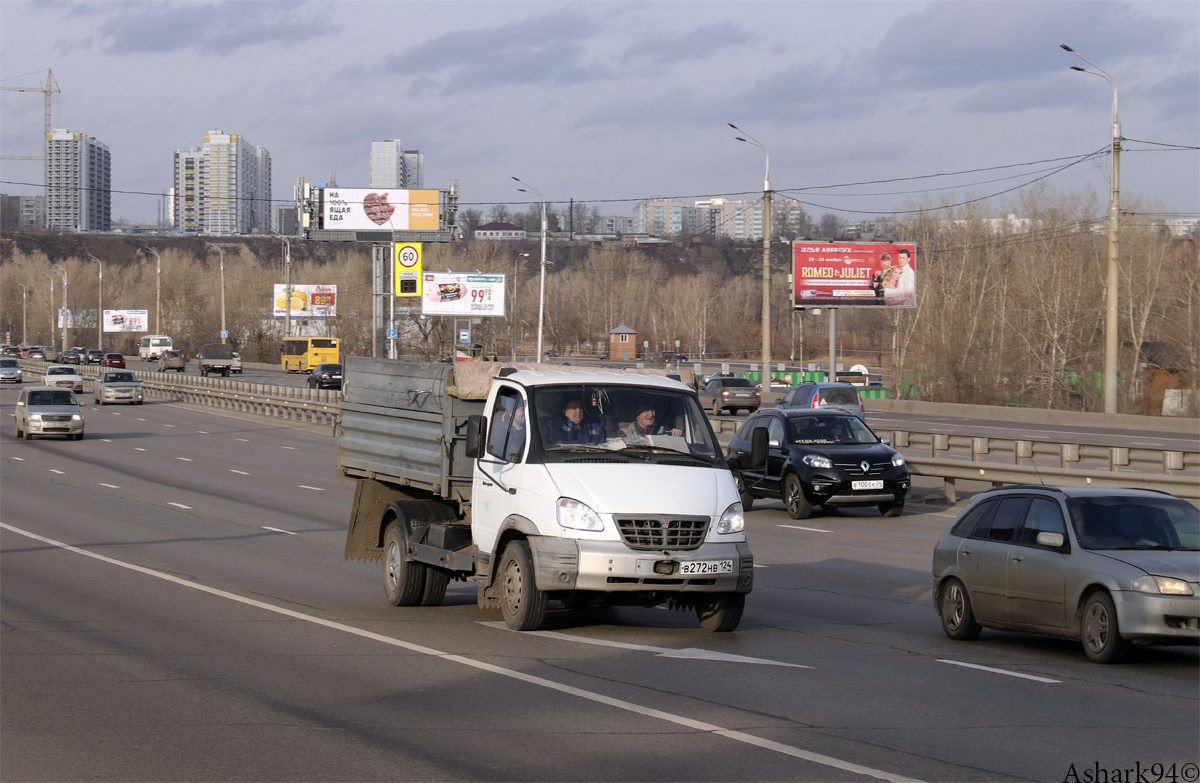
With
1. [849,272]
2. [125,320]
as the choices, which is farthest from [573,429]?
[125,320]

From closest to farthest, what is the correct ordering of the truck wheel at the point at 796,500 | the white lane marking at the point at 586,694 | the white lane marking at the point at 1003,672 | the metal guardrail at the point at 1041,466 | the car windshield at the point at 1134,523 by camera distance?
1. the white lane marking at the point at 586,694
2. the white lane marking at the point at 1003,672
3. the car windshield at the point at 1134,523
4. the metal guardrail at the point at 1041,466
5. the truck wheel at the point at 796,500

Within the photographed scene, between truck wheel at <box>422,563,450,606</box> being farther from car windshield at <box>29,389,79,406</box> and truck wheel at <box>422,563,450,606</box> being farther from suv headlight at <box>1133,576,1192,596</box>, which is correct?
car windshield at <box>29,389,79,406</box>

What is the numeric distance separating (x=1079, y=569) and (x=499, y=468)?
4609 mm

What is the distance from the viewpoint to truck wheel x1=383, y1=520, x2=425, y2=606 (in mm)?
11492

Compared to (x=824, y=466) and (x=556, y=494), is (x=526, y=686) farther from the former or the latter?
(x=824, y=466)

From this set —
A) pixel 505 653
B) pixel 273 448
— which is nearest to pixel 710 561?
pixel 505 653

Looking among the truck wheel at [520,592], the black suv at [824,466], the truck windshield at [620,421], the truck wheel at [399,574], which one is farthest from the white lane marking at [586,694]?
the black suv at [824,466]

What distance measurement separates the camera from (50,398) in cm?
3822

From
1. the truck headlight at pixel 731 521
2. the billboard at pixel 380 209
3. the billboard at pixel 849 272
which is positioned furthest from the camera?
the billboard at pixel 380 209

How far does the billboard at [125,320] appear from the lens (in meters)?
134

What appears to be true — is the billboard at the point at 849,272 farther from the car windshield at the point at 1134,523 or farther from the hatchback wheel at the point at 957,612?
the car windshield at the point at 1134,523

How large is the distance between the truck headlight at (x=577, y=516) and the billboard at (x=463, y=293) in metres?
71.6

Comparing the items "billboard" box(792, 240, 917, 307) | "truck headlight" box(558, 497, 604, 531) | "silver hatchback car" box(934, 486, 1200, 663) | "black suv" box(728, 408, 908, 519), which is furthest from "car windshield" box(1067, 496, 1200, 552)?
"billboard" box(792, 240, 917, 307)

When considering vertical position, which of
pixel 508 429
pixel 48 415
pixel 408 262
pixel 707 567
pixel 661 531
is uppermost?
pixel 408 262
